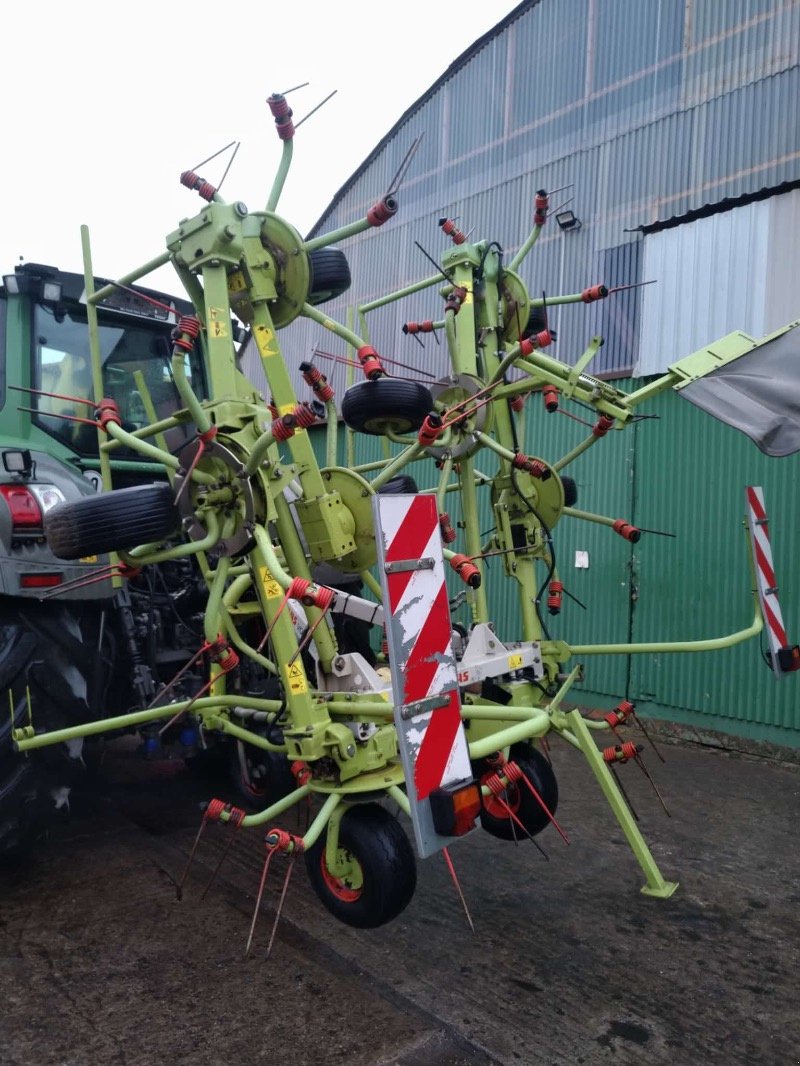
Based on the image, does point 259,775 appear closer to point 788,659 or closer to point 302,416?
point 302,416

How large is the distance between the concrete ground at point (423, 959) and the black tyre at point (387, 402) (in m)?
1.86

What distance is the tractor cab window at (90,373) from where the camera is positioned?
419 cm

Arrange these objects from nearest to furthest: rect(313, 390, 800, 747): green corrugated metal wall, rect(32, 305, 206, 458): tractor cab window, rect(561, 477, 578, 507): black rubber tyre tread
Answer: rect(32, 305, 206, 458): tractor cab window, rect(561, 477, 578, 507): black rubber tyre tread, rect(313, 390, 800, 747): green corrugated metal wall

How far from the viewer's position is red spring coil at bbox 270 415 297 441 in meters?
2.77

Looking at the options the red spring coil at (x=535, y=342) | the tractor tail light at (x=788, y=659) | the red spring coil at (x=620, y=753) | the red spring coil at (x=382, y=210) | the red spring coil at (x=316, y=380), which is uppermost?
the red spring coil at (x=382, y=210)

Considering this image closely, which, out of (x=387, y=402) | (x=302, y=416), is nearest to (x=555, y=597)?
(x=387, y=402)

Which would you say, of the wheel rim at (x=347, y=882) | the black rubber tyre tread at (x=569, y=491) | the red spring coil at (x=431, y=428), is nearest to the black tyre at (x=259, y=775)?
the wheel rim at (x=347, y=882)

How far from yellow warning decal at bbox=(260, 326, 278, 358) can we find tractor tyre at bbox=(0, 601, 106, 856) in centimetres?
127

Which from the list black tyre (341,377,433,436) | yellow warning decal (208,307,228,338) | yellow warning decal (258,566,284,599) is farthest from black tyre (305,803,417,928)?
yellow warning decal (208,307,228,338)

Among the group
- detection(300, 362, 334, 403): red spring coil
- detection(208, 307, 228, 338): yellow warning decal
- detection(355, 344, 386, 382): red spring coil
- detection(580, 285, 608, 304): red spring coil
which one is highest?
detection(580, 285, 608, 304): red spring coil

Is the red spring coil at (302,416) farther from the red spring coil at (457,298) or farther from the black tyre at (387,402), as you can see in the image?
the red spring coil at (457,298)

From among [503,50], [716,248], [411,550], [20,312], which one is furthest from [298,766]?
[503,50]

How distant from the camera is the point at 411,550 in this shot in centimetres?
261

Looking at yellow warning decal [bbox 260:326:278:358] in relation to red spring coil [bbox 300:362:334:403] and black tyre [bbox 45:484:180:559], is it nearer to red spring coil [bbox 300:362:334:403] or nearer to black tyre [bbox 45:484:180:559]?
red spring coil [bbox 300:362:334:403]
